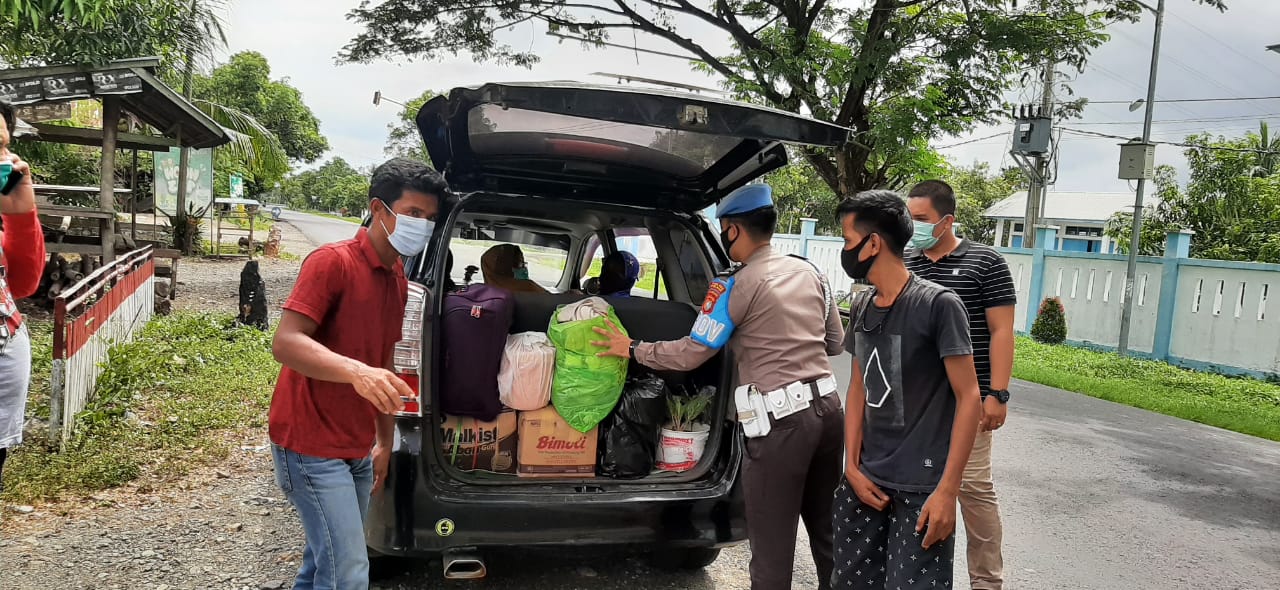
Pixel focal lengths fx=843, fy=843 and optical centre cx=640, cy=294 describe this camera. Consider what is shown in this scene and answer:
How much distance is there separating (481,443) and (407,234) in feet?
3.89

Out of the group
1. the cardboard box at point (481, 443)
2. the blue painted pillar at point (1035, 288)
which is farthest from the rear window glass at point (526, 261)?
the blue painted pillar at point (1035, 288)

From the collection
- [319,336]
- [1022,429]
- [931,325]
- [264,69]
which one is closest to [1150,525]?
[1022,429]

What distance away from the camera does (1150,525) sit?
4.93 metres

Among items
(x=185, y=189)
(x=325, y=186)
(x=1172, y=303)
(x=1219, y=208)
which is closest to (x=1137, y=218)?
(x=1172, y=303)

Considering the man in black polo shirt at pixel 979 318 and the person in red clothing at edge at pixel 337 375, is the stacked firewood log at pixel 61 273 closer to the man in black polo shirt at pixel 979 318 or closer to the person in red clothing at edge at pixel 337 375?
the person in red clothing at edge at pixel 337 375

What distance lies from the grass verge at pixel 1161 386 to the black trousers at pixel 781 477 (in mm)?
Result: 7376

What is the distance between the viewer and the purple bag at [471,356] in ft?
10.5

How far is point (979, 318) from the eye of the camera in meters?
3.14

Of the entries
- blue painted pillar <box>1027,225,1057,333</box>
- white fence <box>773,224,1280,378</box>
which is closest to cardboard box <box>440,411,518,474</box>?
white fence <box>773,224,1280,378</box>

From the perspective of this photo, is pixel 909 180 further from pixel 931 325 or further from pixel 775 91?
pixel 931 325

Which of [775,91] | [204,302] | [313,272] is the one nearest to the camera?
[313,272]

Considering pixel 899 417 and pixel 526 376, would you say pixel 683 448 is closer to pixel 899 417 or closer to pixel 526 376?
pixel 526 376

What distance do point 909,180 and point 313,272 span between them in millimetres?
10131

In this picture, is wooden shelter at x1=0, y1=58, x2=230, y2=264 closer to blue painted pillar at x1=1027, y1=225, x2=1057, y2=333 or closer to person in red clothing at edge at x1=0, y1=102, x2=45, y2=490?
person in red clothing at edge at x1=0, y1=102, x2=45, y2=490
